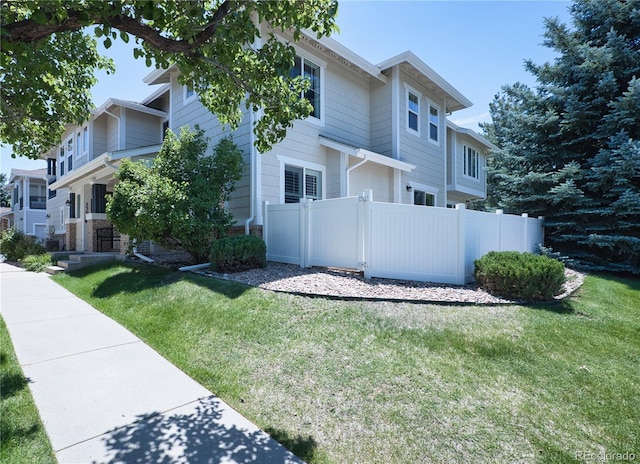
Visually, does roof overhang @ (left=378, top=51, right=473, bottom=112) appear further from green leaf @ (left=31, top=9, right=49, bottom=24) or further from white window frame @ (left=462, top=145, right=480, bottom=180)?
green leaf @ (left=31, top=9, right=49, bottom=24)

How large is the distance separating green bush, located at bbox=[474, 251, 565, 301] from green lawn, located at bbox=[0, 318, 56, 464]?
6.26m

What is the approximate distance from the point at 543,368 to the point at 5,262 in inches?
779

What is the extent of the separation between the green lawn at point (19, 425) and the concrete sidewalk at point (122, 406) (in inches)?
2.5

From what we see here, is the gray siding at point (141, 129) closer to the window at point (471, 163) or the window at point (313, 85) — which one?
the window at point (313, 85)

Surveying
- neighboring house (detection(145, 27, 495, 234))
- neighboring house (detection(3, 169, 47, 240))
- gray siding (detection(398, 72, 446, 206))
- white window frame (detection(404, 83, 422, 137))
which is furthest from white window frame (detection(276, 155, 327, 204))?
neighboring house (detection(3, 169, 47, 240))

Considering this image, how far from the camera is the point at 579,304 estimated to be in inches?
236

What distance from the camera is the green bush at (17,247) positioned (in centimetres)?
1424

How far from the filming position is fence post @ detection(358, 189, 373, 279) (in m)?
6.99

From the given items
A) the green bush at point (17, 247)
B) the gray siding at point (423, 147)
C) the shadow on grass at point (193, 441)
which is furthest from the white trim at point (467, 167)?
the green bush at point (17, 247)

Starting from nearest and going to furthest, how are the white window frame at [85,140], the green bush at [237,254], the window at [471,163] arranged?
the green bush at [237,254], the white window frame at [85,140], the window at [471,163]

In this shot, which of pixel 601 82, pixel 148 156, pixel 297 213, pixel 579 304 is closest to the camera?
pixel 579 304

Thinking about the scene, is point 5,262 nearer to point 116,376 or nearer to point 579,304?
point 116,376

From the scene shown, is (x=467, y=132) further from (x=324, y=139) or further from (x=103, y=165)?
(x=103, y=165)

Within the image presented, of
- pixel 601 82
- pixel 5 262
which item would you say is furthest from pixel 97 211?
pixel 601 82
